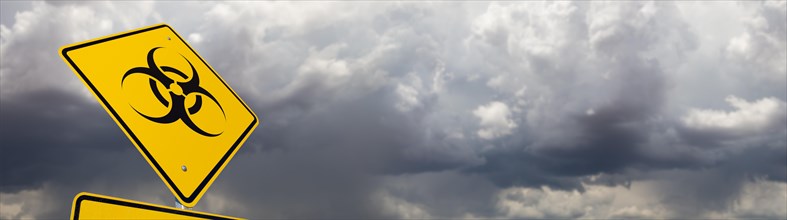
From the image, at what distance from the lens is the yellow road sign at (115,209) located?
4.75 meters

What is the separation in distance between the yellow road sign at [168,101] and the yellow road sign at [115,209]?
22.2 inches

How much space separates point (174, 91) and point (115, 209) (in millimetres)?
2127

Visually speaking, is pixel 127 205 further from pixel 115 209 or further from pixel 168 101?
pixel 168 101

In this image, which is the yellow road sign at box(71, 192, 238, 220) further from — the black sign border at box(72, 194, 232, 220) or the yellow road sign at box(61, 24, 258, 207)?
the yellow road sign at box(61, 24, 258, 207)

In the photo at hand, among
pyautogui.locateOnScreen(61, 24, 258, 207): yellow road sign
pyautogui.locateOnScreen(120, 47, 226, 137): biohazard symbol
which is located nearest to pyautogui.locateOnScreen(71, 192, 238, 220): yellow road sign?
pyautogui.locateOnScreen(61, 24, 258, 207): yellow road sign

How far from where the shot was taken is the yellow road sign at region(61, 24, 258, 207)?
606cm

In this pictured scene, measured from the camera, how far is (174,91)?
6.86 meters

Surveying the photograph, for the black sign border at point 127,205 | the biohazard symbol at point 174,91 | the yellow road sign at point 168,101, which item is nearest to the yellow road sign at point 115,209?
the black sign border at point 127,205

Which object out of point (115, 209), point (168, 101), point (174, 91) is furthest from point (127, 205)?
point (174, 91)

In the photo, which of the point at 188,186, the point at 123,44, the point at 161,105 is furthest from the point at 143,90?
the point at 188,186

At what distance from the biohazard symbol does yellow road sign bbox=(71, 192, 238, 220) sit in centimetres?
119

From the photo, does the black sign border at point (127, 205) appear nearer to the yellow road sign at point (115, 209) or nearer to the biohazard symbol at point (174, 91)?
the yellow road sign at point (115, 209)

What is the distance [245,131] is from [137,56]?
1.74 metres

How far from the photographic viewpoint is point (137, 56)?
6.70 m
